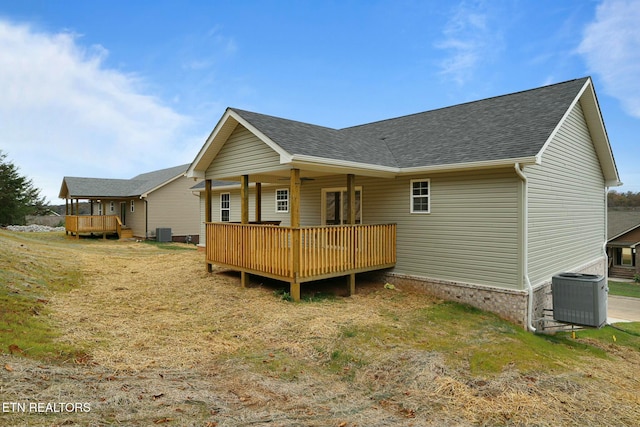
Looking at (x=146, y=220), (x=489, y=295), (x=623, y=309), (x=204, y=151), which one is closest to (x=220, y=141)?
(x=204, y=151)

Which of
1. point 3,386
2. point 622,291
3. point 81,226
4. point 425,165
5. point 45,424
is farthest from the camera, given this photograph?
point 81,226

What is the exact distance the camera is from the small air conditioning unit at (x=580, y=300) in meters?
8.26

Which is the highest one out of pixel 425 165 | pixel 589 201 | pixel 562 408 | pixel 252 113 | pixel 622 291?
pixel 252 113

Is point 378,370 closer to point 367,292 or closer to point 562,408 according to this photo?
point 562,408

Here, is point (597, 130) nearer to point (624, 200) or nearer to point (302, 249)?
point (302, 249)

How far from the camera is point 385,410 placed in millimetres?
4273

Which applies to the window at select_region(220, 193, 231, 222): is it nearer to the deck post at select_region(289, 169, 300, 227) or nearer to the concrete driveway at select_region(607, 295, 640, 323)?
the deck post at select_region(289, 169, 300, 227)

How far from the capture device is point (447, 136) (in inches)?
435

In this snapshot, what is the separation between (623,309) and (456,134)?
14.5 metres

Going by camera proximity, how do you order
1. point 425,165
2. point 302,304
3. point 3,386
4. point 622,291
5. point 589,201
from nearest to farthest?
point 3,386 < point 302,304 < point 425,165 < point 589,201 < point 622,291

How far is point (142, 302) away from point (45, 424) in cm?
576

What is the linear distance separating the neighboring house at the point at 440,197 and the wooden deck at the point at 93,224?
751 inches

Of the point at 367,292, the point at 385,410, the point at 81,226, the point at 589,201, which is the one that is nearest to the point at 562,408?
the point at 385,410

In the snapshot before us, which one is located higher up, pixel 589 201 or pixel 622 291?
pixel 589 201
